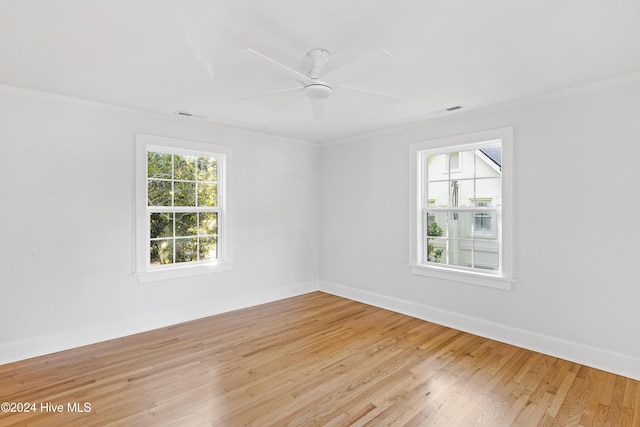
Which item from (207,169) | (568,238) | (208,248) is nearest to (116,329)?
(208,248)

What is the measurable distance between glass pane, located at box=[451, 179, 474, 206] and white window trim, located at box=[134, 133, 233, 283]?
2886mm

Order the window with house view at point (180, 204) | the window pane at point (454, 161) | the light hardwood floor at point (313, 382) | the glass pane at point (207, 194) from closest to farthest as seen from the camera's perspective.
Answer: the light hardwood floor at point (313, 382) < the window with house view at point (180, 204) < the window pane at point (454, 161) < the glass pane at point (207, 194)

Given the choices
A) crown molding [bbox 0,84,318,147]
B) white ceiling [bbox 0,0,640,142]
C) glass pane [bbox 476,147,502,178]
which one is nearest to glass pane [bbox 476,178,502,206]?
glass pane [bbox 476,147,502,178]

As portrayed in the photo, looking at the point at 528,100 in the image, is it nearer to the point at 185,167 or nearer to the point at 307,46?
the point at 307,46

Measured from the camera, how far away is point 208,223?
14.4ft

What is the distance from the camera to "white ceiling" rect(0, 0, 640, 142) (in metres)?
1.82

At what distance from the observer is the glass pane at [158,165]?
3877mm

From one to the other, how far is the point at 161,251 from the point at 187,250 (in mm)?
317

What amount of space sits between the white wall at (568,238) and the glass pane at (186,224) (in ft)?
9.21

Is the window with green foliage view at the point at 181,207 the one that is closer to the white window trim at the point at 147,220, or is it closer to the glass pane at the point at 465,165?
the white window trim at the point at 147,220

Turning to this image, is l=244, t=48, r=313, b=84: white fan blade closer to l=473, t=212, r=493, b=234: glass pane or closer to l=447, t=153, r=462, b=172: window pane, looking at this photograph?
l=447, t=153, r=462, b=172: window pane

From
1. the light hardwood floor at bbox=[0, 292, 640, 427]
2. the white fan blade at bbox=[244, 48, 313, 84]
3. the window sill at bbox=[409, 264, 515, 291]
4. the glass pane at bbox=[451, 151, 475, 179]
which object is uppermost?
the white fan blade at bbox=[244, 48, 313, 84]

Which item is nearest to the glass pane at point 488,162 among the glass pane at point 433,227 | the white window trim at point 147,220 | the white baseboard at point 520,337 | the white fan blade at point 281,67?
the glass pane at point 433,227

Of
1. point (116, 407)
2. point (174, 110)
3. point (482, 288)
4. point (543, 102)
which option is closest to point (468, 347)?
point (482, 288)
